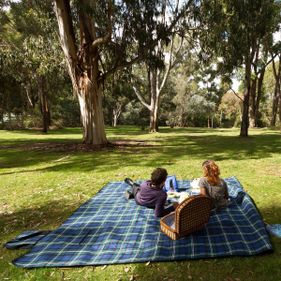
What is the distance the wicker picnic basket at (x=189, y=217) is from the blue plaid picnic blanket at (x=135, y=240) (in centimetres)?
12

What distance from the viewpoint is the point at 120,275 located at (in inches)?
130

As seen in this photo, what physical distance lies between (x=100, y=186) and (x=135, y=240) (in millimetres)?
3233

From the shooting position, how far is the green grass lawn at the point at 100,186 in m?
3.33

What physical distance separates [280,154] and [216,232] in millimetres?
8180

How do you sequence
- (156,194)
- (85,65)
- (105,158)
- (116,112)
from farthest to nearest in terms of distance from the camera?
(116,112), (85,65), (105,158), (156,194)

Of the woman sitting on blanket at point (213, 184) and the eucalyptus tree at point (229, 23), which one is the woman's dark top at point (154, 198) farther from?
the eucalyptus tree at point (229, 23)

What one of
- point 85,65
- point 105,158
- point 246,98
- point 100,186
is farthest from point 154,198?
point 246,98

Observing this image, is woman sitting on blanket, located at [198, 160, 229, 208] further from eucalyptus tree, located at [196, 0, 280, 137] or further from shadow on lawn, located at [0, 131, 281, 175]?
eucalyptus tree, located at [196, 0, 280, 137]

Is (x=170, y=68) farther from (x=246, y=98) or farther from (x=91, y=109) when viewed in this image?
(x=91, y=109)

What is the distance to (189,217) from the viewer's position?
3.93 meters

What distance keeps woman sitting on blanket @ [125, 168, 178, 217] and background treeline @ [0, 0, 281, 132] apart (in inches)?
374

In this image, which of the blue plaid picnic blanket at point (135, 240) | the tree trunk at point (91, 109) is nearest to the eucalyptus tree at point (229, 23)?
the tree trunk at point (91, 109)

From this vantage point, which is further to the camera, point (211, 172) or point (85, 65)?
point (85, 65)

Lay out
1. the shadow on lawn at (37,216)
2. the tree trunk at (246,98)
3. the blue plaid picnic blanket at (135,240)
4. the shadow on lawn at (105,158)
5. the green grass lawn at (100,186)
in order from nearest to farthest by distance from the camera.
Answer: the green grass lawn at (100,186)
the blue plaid picnic blanket at (135,240)
the shadow on lawn at (37,216)
the shadow on lawn at (105,158)
the tree trunk at (246,98)
